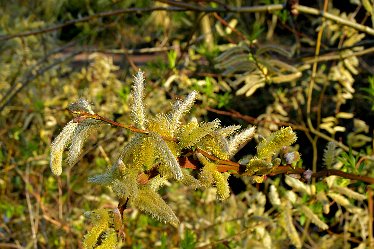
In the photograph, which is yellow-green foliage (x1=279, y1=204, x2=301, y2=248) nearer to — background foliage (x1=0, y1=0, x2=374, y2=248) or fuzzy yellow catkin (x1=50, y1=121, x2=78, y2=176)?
background foliage (x1=0, y1=0, x2=374, y2=248)

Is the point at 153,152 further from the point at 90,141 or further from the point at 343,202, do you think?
the point at 90,141

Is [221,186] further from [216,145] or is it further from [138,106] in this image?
[138,106]

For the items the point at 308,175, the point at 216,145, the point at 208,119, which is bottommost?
the point at 208,119

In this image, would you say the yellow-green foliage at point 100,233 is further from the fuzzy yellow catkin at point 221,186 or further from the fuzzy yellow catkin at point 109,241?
the fuzzy yellow catkin at point 221,186

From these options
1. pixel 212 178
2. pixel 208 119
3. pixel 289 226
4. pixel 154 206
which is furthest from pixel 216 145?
pixel 208 119

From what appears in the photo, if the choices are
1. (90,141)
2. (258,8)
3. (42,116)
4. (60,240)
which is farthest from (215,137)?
(42,116)
